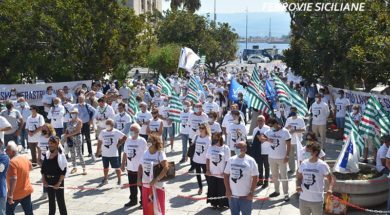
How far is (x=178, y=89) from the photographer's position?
2558 cm

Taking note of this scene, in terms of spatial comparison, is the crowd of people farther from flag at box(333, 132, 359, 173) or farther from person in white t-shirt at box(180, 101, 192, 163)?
flag at box(333, 132, 359, 173)

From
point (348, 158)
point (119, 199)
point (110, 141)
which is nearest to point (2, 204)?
point (119, 199)

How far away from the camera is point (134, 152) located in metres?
9.88

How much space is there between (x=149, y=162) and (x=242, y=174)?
171 centimetres

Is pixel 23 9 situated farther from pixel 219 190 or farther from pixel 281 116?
pixel 219 190

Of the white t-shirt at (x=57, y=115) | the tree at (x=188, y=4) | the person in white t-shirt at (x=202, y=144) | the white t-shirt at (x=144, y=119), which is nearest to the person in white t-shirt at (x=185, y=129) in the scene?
the white t-shirt at (x=144, y=119)

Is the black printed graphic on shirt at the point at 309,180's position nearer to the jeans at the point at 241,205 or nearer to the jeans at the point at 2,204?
the jeans at the point at 241,205

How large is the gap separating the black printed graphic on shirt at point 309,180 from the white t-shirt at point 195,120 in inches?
218

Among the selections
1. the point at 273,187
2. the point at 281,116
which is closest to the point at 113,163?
the point at 273,187

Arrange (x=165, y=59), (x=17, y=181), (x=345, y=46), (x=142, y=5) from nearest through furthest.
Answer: (x=17, y=181)
(x=345, y=46)
(x=165, y=59)
(x=142, y=5)

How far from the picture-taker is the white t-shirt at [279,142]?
10.4 m

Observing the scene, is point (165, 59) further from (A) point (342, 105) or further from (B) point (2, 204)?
(B) point (2, 204)

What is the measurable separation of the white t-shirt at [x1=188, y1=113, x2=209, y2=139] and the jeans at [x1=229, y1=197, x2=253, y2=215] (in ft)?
16.8

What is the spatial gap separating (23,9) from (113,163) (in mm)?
14158
